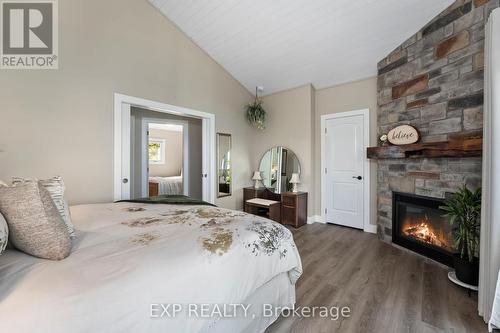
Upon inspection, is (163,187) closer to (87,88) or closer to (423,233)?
(87,88)

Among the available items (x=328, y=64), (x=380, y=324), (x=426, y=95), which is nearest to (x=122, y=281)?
(x=380, y=324)

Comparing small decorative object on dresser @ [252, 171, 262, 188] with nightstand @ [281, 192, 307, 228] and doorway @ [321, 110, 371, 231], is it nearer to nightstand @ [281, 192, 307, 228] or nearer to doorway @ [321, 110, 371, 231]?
nightstand @ [281, 192, 307, 228]

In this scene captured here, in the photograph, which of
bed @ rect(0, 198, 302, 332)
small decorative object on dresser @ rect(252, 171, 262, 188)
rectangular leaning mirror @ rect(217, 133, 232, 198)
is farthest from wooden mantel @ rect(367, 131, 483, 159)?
rectangular leaning mirror @ rect(217, 133, 232, 198)

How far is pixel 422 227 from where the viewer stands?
2777 mm

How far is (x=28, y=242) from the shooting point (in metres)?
0.93

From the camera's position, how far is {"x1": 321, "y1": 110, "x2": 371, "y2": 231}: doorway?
3.62m

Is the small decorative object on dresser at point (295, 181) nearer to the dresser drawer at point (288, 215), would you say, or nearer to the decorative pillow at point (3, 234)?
the dresser drawer at point (288, 215)

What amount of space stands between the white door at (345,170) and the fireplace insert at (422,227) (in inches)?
26.1

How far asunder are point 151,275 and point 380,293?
1969mm

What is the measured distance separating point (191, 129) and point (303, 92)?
2377 millimetres

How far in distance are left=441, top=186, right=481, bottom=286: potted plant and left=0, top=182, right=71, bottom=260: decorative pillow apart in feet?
9.56

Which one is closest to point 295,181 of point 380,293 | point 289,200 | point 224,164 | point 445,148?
point 289,200

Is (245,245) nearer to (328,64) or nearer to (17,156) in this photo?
(17,156)

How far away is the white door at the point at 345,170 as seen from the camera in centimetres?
367
